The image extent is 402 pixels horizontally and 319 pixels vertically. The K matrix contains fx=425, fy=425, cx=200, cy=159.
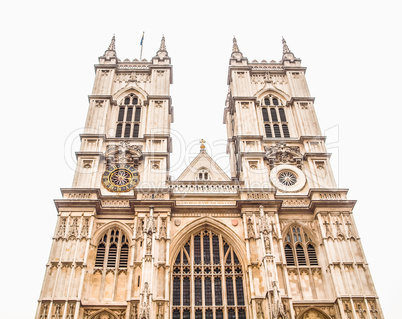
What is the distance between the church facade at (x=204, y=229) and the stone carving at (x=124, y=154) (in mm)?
66

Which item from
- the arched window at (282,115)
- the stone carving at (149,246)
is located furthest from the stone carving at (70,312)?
the arched window at (282,115)

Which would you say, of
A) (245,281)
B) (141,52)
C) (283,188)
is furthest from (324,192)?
(141,52)

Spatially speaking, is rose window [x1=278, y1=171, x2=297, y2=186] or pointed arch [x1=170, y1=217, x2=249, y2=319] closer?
pointed arch [x1=170, y1=217, x2=249, y2=319]

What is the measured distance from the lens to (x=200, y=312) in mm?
20047

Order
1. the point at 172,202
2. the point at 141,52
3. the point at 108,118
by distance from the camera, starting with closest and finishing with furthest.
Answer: the point at 172,202
the point at 108,118
the point at 141,52

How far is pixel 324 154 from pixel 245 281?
10009 mm

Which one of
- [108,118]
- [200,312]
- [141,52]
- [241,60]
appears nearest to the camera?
[200,312]

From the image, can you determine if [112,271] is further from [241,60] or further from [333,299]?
[241,60]

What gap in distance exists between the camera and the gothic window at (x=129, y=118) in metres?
28.3

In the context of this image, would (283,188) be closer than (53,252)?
No

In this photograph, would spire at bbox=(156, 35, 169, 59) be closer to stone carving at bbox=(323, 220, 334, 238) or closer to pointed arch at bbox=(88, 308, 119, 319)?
stone carving at bbox=(323, 220, 334, 238)

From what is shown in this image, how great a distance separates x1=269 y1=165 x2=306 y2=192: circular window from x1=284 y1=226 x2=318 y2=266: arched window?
2.76m

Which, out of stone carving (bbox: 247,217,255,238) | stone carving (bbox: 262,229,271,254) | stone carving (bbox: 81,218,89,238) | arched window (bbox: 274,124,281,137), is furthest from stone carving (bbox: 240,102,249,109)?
stone carving (bbox: 81,218,89,238)

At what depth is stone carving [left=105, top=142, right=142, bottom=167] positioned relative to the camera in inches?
1027
